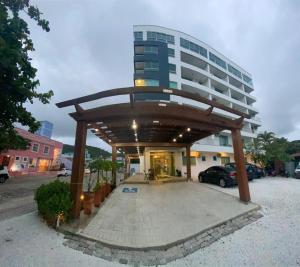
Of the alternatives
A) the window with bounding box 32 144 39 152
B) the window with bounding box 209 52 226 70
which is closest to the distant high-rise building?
the window with bounding box 32 144 39 152

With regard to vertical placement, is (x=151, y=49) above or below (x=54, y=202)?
above

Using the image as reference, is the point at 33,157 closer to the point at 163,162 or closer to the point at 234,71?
the point at 163,162

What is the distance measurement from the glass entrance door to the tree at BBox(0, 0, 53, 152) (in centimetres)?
1508

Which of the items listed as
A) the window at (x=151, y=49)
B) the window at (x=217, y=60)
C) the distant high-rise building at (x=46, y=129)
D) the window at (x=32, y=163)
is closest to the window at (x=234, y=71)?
the window at (x=217, y=60)

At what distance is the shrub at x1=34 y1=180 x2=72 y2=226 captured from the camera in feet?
19.6

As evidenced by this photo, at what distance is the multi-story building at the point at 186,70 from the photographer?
81.3ft

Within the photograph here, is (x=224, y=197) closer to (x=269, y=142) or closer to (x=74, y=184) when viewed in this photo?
(x=74, y=184)

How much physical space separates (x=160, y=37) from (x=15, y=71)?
79.4ft

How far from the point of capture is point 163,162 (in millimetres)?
24219

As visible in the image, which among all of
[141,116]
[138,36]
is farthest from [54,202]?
[138,36]

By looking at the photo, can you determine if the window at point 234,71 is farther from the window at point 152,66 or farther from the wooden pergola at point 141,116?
the wooden pergola at point 141,116

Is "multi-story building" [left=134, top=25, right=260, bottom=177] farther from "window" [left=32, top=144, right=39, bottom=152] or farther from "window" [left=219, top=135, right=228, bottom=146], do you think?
"window" [left=32, top=144, right=39, bottom=152]

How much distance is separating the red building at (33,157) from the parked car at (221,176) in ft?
71.5

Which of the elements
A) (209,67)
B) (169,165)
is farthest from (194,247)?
(209,67)
